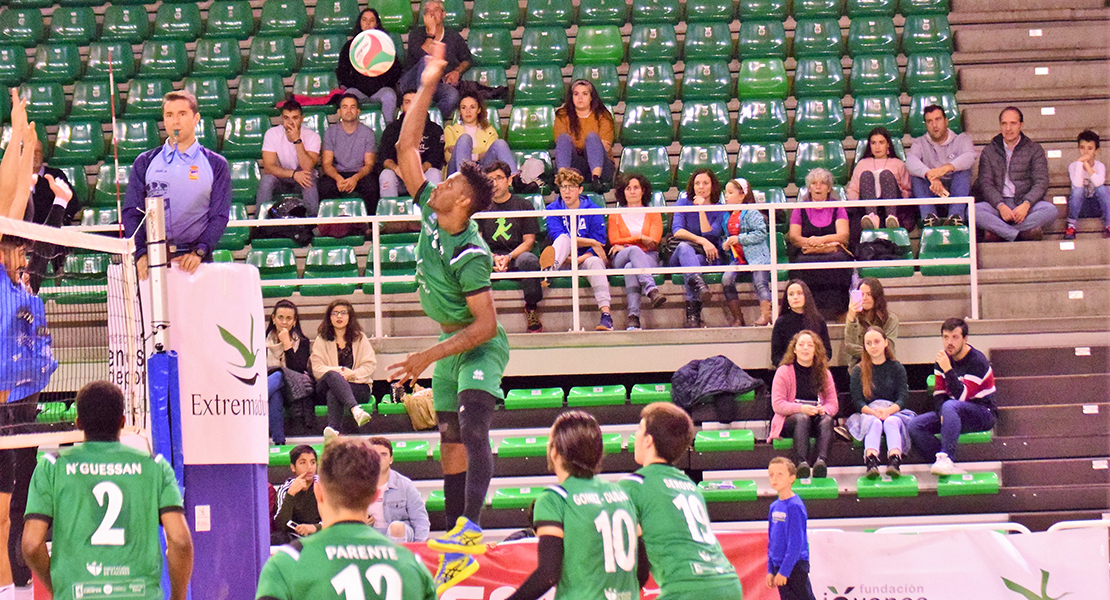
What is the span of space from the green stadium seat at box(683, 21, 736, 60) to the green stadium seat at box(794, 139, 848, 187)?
2.00 metres

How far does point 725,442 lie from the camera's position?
34.7 feet

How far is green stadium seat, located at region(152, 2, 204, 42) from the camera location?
15.9m

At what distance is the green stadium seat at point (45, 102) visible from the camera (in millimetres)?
14789

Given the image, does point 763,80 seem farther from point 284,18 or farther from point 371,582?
point 371,582

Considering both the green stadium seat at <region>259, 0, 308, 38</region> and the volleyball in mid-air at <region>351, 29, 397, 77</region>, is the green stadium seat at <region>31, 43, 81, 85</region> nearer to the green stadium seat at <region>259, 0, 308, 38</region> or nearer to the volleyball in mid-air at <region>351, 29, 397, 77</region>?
the green stadium seat at <region>259, 0, 308, 38</region>

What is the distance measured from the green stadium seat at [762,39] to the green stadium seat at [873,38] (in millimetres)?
833

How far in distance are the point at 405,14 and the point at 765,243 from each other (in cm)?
616

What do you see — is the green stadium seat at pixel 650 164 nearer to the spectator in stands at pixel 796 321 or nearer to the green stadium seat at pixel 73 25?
the spectator in stands at pixel 796 321

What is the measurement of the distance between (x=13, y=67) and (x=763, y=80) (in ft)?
29.8

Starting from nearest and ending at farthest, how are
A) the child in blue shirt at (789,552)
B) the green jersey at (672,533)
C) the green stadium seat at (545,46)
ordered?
the green jersey at (672,533) → the child in blue shirt at (789,552) → the green stadium seat at (545,46)

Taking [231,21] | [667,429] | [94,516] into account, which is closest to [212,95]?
[231,21]

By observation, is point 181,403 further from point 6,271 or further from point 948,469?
point 948,469

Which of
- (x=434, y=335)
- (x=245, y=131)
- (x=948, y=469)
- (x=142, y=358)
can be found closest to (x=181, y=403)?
(x=142, y=358)

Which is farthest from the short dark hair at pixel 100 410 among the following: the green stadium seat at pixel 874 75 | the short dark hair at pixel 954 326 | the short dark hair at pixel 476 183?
the green stadium seat at pixel 874 75
